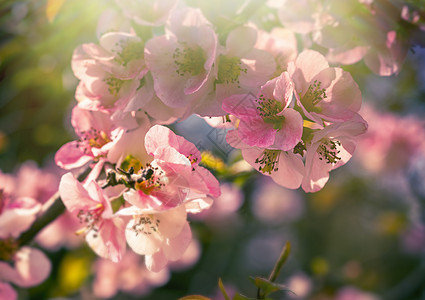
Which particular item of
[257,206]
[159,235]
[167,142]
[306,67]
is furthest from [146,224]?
[257,206]

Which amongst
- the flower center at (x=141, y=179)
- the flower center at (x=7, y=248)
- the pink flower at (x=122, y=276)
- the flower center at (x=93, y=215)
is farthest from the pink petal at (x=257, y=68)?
the pink flower at (x=122, y=276)

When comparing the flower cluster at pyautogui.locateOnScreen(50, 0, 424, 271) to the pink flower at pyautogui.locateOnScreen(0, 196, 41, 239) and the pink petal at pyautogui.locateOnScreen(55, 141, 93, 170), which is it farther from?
the pink flower at pyautogui.locateOnScreen(0, 196, 41, 239)

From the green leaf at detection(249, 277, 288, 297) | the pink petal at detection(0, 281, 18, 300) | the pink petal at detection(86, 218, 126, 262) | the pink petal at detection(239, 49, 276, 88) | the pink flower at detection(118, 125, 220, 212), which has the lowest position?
the pink petal at detection(0, 281, 18, 300)

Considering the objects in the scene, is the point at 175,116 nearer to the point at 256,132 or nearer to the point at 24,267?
the point at 256,132

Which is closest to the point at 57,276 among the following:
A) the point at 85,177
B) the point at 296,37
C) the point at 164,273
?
the point at 164,273

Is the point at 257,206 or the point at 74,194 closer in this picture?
the point at 74,194

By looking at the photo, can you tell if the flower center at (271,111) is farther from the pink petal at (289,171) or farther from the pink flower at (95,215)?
the pink flower at (95,215)

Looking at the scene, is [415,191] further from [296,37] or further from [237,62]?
[237,62]

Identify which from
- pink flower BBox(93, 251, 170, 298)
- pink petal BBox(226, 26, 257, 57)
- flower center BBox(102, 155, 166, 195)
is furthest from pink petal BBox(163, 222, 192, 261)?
pink flower BBox(93, 251, 170, 298)
